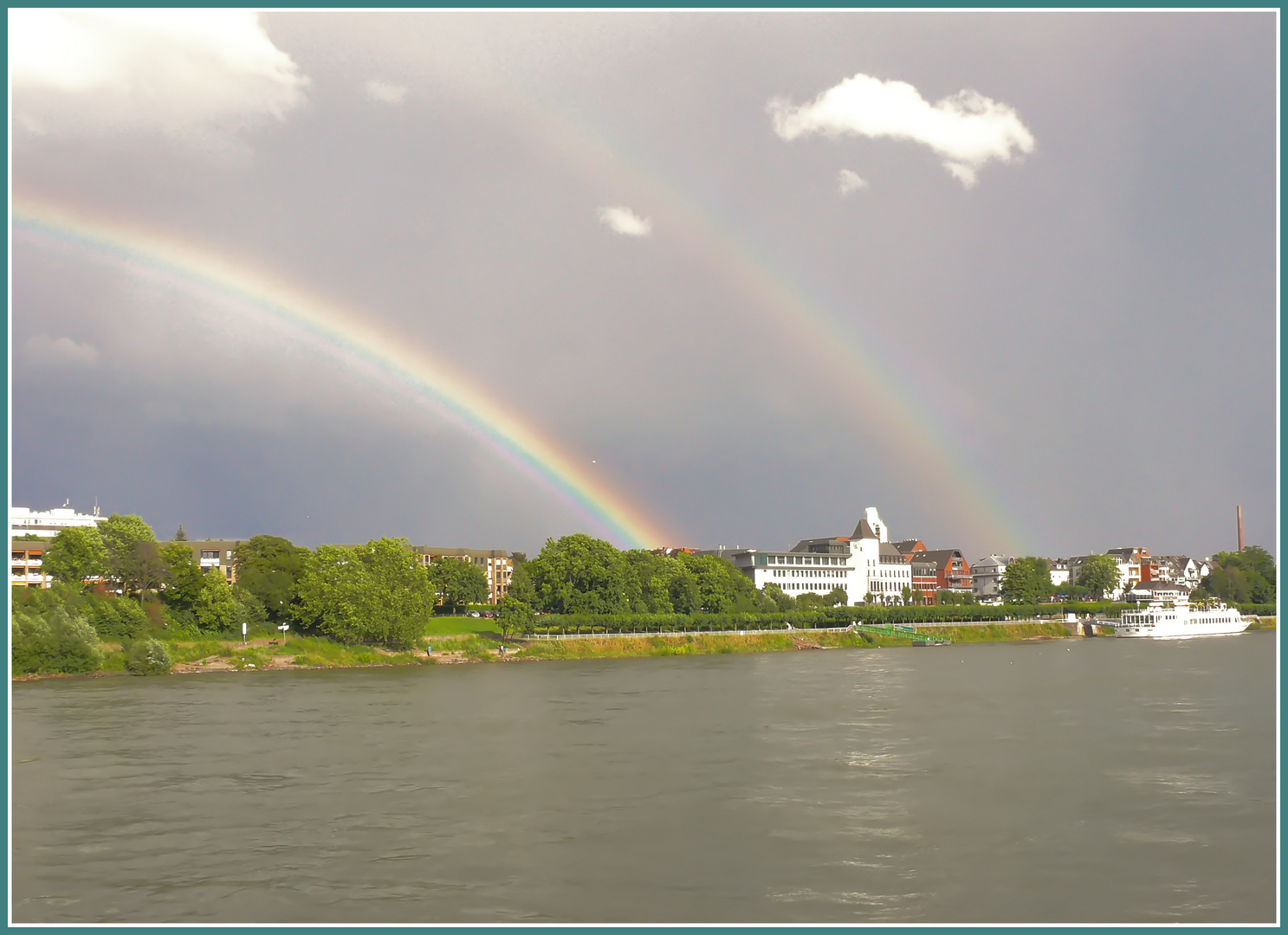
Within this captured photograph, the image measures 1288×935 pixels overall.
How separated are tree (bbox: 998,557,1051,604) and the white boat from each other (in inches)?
783

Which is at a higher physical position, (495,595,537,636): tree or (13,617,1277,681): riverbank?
(495,595,537,636): tree

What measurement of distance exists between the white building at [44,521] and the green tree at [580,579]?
7035 cm

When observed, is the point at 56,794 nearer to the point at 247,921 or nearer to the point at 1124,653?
the point at 247,921

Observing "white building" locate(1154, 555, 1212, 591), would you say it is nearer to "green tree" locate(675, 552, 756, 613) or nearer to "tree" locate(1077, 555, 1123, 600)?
"tree" locate(1077, 555, 1123, 600)

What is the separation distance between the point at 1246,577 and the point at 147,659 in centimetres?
14905

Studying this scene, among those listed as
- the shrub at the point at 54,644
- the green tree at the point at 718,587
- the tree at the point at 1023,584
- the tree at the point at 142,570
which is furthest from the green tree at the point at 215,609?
the tree at the point at 1023,584

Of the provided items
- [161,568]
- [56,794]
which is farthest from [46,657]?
[56,794]

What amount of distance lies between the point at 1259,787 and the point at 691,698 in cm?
2594

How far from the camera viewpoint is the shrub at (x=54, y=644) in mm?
58031

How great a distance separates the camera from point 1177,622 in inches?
4333

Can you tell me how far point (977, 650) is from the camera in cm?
9094

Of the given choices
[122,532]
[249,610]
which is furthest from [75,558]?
[249,610]

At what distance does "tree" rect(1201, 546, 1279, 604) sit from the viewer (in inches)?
5792

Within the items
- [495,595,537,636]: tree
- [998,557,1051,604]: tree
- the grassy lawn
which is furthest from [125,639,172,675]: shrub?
[998,557,1051,604]: tree
